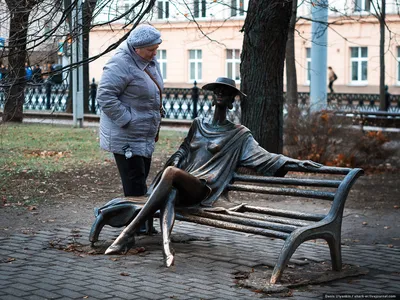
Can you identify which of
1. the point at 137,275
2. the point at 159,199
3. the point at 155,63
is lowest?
the point at 137,275

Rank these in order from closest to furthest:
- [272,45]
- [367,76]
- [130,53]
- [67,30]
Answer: [130,53] < [67,30] < [272,45] < [367,76]

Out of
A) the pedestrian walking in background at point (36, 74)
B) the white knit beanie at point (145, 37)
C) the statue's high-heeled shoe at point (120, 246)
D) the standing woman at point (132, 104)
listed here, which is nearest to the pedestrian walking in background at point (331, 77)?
the pedestrian walking in background at point (36, 74)

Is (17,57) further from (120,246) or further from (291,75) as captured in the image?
(291,75)

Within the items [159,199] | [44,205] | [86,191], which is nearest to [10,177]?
[86,191]

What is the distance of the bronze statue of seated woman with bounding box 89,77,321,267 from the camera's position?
6.87m

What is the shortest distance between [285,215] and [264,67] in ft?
14.1

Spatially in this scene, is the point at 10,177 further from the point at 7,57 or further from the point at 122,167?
the point at 122,167

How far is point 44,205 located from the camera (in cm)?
1009

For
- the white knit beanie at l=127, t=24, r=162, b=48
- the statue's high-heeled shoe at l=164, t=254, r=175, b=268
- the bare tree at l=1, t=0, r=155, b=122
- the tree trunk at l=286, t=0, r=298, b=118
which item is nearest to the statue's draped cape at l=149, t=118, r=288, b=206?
the statue's high-heeled shoe at l=164, t=254, r=175, b=268

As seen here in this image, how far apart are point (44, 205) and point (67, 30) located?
80.8 inches

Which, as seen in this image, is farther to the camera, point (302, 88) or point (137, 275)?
point (302, 88)

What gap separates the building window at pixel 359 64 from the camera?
44.6 m

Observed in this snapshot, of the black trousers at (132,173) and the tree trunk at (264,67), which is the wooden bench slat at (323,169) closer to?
the black trousers at (132,173)

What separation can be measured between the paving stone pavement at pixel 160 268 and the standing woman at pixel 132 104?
0.72 metres
